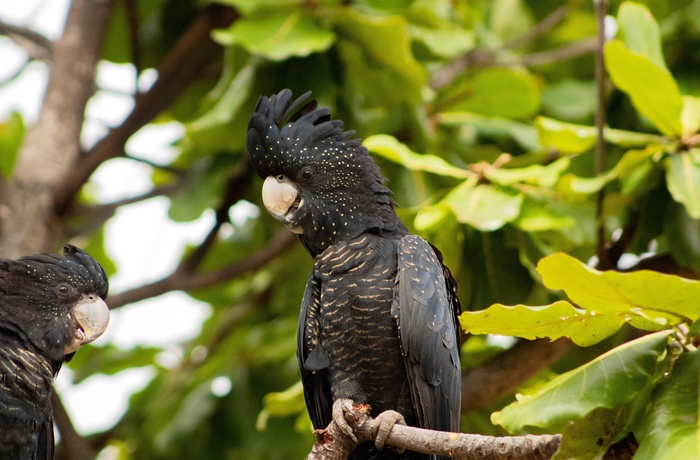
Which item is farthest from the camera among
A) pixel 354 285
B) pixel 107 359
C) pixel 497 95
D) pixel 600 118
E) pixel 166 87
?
pixel 107 359

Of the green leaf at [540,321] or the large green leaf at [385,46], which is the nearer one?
the green leaf at [540,321]

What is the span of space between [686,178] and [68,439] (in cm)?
361

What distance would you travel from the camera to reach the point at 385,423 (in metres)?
3.17

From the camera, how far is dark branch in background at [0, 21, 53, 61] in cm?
593

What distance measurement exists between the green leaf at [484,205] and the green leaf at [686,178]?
0.70 meters

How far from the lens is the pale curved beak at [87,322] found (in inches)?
152

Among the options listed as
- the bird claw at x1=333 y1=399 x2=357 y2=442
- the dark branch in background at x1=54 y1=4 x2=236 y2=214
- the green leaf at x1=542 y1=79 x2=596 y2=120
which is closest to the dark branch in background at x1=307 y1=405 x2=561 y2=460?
the bird claw at x1=333 y1=399 x2=357 y2=442

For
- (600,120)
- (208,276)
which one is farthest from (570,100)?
(208,276)

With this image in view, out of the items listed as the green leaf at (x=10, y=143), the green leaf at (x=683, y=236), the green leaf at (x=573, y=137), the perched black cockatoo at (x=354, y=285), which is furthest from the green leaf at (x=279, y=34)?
the green leaf at (x=10, y=143)

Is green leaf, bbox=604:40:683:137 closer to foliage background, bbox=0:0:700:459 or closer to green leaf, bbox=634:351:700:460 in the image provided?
foliage background, bbox=0:0:700:459

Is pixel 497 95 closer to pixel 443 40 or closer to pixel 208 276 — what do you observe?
pixel 443 40

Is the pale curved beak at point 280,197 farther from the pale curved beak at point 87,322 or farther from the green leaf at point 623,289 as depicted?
the green leaf at point 623,289

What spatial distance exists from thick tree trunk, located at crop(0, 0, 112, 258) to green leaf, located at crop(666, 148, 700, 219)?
138 inches

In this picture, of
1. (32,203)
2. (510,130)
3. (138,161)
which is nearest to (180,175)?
(138,161)
